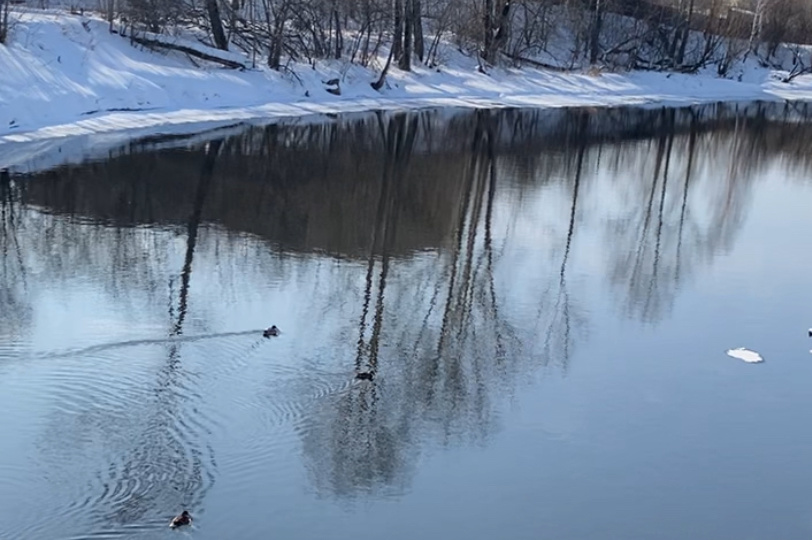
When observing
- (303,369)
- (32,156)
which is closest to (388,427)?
(303,369)

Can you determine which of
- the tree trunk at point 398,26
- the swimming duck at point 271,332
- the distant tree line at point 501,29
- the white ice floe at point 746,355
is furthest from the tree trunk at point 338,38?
the white ice floe at point 746,355

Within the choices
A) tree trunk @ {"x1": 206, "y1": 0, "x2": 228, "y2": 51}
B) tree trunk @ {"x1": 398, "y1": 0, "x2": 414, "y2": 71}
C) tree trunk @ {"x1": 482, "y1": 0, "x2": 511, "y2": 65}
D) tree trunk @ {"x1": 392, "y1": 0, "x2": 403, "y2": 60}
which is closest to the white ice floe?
tree trunk @ {"x1": 206, "y1": 0, "x2": 228, "y2": 51}

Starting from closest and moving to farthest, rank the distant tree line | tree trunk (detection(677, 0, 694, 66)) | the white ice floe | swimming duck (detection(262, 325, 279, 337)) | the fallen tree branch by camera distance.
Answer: swimming duck (detection(262, 325, 279, 337))
the white ice floe
the fallen tree branch
the distant tree line
tree trunk (detection(677, 0, 694, 66))

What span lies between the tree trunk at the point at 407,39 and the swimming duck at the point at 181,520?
3003 centimetres

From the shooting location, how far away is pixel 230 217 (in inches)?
562

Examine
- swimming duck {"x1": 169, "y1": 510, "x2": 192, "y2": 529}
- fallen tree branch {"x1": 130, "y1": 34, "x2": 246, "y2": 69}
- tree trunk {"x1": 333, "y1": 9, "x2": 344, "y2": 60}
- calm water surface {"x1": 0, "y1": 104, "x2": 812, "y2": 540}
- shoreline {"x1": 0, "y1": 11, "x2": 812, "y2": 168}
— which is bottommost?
swimming duck {"x1": 169, "y1": 510, "x2": 192, "y2": 529}

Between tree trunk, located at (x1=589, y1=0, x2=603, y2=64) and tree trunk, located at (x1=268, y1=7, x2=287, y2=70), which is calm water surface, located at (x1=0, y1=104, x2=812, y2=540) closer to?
tree trunk, located at (x1=268, y1=7, x2=287, y2=70)

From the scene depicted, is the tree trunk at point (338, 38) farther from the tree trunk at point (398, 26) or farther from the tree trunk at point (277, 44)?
the tree trunk at point (277, 44)

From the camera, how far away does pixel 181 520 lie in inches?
247

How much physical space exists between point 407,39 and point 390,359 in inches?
1065

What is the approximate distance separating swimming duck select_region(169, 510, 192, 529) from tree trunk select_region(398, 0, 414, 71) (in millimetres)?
30031

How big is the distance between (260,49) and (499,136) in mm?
10050

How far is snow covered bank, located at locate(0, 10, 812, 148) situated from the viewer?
72.5ft

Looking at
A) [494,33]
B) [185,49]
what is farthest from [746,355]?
[494,33]
